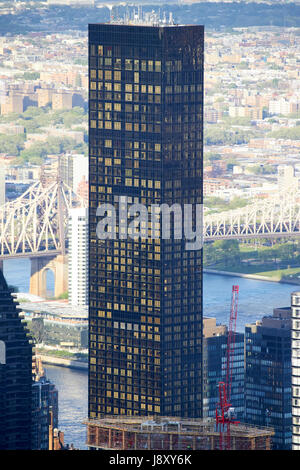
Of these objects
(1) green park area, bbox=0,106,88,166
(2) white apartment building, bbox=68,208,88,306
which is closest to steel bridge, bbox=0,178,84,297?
(2) white apartment building, bbox=68,208,88,306

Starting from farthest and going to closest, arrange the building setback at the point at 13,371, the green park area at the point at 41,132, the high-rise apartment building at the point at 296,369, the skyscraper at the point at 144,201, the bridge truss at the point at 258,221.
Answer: the green park area at the point at 41,132 < the bridge truss at the point at 258,221 < the building setback at the point at 13,371 < the skyscraper at the point at 144,201 < the high-rise apartment building at the point at 296,369

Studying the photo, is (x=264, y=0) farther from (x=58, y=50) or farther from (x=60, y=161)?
(x=60, y=161)

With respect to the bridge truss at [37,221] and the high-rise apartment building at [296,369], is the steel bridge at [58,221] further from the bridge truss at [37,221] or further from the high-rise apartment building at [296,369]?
the high-rise apartment building at [296,369]

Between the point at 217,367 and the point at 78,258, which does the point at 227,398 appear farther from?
the point at 78,258

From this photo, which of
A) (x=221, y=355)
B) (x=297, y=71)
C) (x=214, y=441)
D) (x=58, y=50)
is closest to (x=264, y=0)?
(x=297, y=71)

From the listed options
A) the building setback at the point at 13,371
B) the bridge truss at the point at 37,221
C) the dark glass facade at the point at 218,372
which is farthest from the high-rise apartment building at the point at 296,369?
the bridge truss at the point at 37,221

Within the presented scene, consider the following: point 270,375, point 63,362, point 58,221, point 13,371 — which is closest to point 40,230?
point 58,221

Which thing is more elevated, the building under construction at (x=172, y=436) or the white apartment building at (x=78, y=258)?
the building under construction at (x=172, y=436)

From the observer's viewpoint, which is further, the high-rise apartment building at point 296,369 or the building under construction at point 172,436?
the high-rise apartment building at point 296,369
